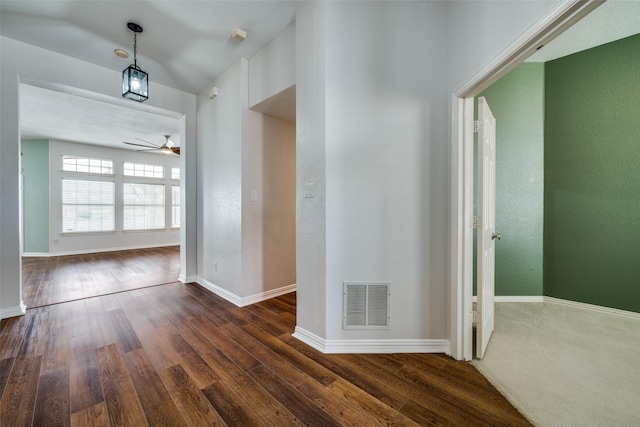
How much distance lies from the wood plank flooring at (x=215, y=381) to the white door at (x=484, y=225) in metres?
0.35

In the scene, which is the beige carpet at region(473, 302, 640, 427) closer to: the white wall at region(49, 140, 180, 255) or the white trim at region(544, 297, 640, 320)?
the white trim at region(544, 297, 640, 320)

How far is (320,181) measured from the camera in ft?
6.72

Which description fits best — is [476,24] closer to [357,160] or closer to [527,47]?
[527,47]

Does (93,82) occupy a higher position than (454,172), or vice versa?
(93,82)

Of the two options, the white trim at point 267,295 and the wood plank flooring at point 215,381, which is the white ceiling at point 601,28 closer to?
the wood plank flooring at point 215,381

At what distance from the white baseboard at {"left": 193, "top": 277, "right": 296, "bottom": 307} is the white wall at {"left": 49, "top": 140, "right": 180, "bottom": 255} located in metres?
5.03

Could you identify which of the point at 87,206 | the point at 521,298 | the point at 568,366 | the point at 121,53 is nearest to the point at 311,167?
the point at 568,366

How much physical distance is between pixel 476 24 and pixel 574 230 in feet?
8.75

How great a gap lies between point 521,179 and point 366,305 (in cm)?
256

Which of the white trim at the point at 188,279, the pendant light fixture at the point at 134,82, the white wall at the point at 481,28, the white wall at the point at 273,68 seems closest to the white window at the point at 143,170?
the white trim at the point at 188,279

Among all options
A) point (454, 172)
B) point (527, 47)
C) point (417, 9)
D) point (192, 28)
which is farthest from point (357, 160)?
point (192, 28)

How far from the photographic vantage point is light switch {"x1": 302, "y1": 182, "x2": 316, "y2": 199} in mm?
2113

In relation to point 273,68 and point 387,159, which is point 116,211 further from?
point 387,159

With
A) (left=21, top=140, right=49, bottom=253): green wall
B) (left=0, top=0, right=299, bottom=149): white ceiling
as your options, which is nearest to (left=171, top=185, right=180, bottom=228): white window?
(left=21, top=140, right=49, bottom=253): green wall
